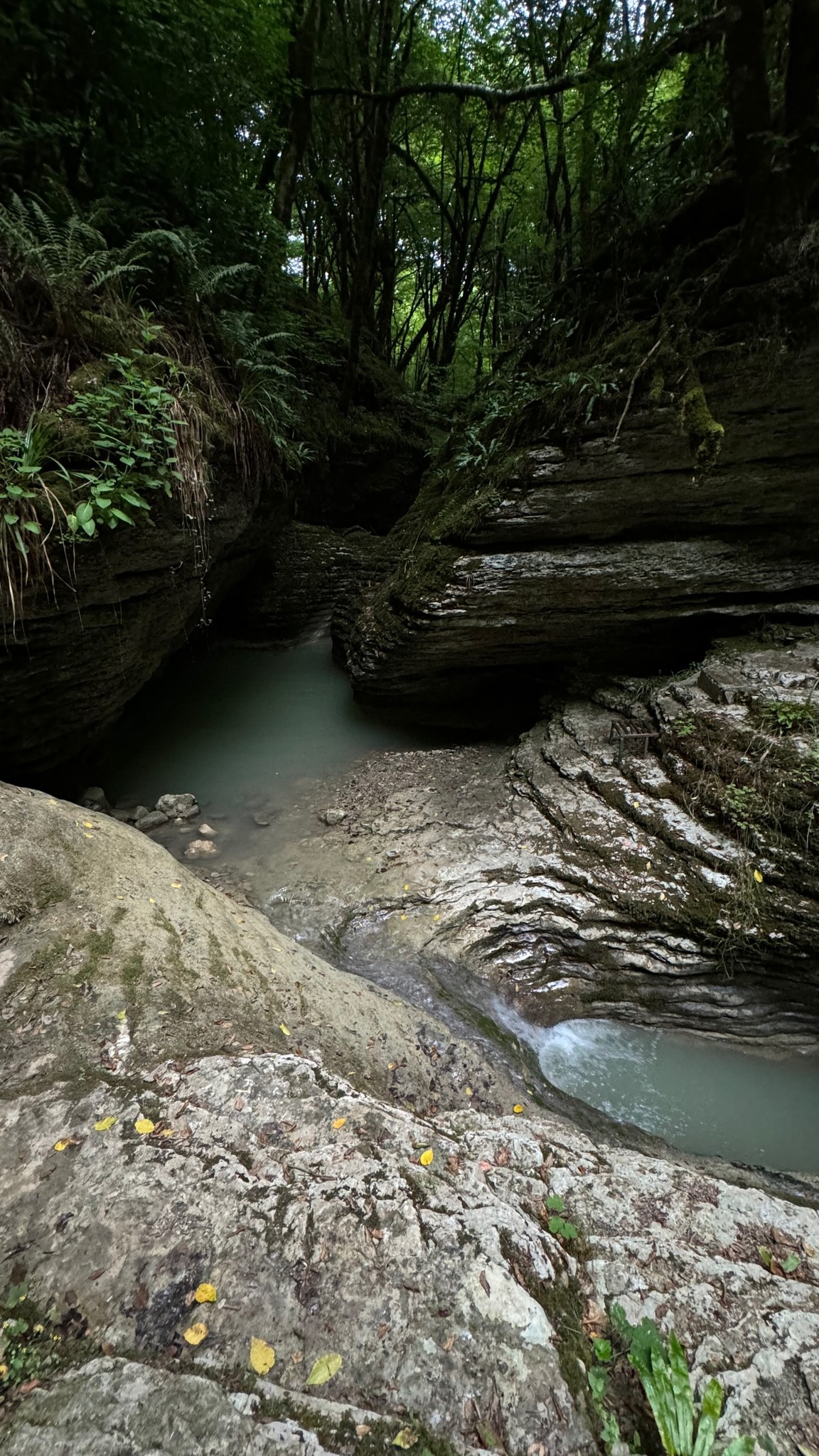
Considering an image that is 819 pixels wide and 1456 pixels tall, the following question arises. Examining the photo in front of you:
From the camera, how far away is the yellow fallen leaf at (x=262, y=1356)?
4.92 feet

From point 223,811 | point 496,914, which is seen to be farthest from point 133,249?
point 496,914

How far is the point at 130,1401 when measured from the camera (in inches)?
54.5

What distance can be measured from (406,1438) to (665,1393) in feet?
2.17

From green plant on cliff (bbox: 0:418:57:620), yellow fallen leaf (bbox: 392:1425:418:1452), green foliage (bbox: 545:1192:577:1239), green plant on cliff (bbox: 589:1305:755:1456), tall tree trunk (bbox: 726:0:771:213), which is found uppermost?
tall tree trunk (bbox: 726:0:771:213)

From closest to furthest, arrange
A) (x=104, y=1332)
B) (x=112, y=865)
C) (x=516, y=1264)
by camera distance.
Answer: (x=104, y=1332) < (x=516, y=1264) < (x=112, y=865)

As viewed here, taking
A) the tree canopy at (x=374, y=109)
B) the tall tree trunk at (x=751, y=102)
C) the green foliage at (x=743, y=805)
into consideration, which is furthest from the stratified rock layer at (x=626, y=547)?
the green foliage at (x=743, y=805)

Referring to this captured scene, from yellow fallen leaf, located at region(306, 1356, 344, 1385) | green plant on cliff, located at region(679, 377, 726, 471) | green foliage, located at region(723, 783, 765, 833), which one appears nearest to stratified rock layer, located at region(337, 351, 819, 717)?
green plant on cliff, located at region(679, 377, 726, 471)

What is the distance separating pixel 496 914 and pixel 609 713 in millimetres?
2482

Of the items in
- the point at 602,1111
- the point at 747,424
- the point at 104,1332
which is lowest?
the point at 602,1111

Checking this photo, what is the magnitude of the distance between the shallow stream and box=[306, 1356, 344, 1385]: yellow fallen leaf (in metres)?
2.47

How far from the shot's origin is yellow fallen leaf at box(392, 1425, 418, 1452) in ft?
4.58

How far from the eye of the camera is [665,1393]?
148 centimetres

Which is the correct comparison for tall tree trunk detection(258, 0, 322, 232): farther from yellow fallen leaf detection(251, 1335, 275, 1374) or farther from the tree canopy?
yellow fallen leaf detection(251, 1335, 275, 1374)

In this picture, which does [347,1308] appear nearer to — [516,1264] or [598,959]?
[516,1264]
